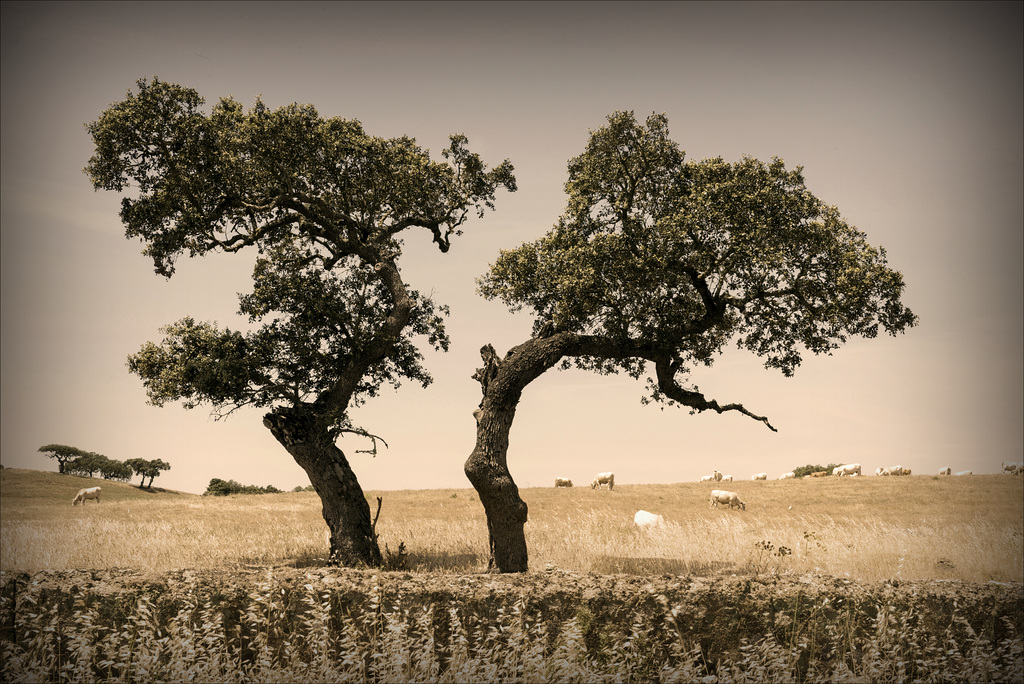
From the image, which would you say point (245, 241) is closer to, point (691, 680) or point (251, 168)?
point (251, 168)

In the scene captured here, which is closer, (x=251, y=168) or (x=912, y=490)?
(x=251, y=168)

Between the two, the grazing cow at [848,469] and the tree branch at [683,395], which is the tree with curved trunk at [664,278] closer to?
the tree branch at [683,395]

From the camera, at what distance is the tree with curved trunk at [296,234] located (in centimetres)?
1750

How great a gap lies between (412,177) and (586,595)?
13887mm

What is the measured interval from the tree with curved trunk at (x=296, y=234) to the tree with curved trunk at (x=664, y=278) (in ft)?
10.8

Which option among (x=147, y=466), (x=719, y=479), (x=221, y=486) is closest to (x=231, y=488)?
(x=221, y=486)

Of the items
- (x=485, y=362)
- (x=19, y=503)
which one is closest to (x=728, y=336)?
(x=485, y=362)

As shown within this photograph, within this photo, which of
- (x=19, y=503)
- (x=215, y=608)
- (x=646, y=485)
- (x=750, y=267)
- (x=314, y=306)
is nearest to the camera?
(x=215, y=608)

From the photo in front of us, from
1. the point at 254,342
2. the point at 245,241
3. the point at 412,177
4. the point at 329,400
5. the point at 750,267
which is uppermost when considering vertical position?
the point at 412,177

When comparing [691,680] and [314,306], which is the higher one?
[314,306]

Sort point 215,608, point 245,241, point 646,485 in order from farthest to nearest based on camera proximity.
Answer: point 646,485
point 245,241
point 215,608

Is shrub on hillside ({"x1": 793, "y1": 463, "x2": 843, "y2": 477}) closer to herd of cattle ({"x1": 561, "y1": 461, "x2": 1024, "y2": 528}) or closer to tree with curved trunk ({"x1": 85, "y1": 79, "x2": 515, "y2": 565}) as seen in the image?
herd of cattle ({"x1": 561, "y1": 461, "x2": 1024, "y2": 528})

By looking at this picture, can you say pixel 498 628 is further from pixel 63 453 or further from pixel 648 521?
pixel 63 453

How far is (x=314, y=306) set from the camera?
1800cm
